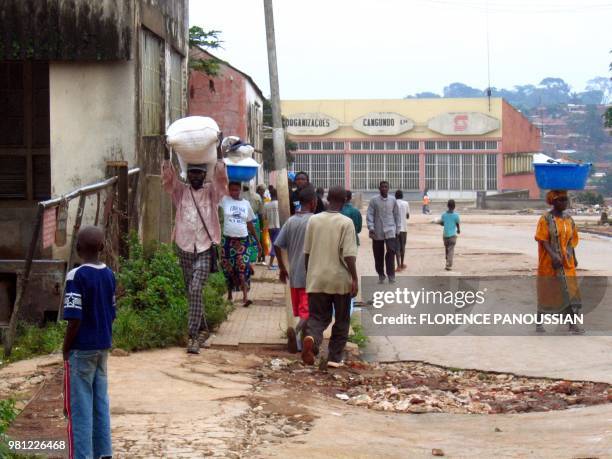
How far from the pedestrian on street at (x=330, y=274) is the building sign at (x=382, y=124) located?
2515 inches

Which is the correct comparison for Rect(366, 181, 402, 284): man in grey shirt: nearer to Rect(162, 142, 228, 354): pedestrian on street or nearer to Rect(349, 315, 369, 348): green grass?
Rect(349, 315, 369, 348): green grass

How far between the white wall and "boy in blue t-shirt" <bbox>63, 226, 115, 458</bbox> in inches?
295

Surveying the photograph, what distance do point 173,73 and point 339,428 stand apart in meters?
10.6

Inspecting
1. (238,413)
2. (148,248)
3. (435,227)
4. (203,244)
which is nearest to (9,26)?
(148,248)

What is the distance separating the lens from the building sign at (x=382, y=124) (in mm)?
73875

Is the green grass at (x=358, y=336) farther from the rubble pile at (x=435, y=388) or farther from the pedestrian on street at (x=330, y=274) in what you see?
the pedestrian on street at (x=330, y=274)

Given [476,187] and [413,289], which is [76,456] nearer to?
[413,289]

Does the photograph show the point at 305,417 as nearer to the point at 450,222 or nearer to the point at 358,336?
the point at 358,336

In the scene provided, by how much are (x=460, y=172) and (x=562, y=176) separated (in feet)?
202

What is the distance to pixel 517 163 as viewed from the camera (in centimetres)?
8219

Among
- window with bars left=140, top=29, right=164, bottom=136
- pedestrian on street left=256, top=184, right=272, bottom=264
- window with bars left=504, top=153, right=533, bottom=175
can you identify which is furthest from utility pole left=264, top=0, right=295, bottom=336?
window with bars left=504, top=153, right=533, bottom=175

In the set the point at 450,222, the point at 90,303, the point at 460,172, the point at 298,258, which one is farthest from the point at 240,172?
the point at 460,172

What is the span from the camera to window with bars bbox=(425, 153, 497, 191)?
74188 mm

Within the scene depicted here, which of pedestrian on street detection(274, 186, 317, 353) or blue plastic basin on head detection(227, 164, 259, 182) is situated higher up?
blue plastic basin on head detection(227, 164, 259, 182)
